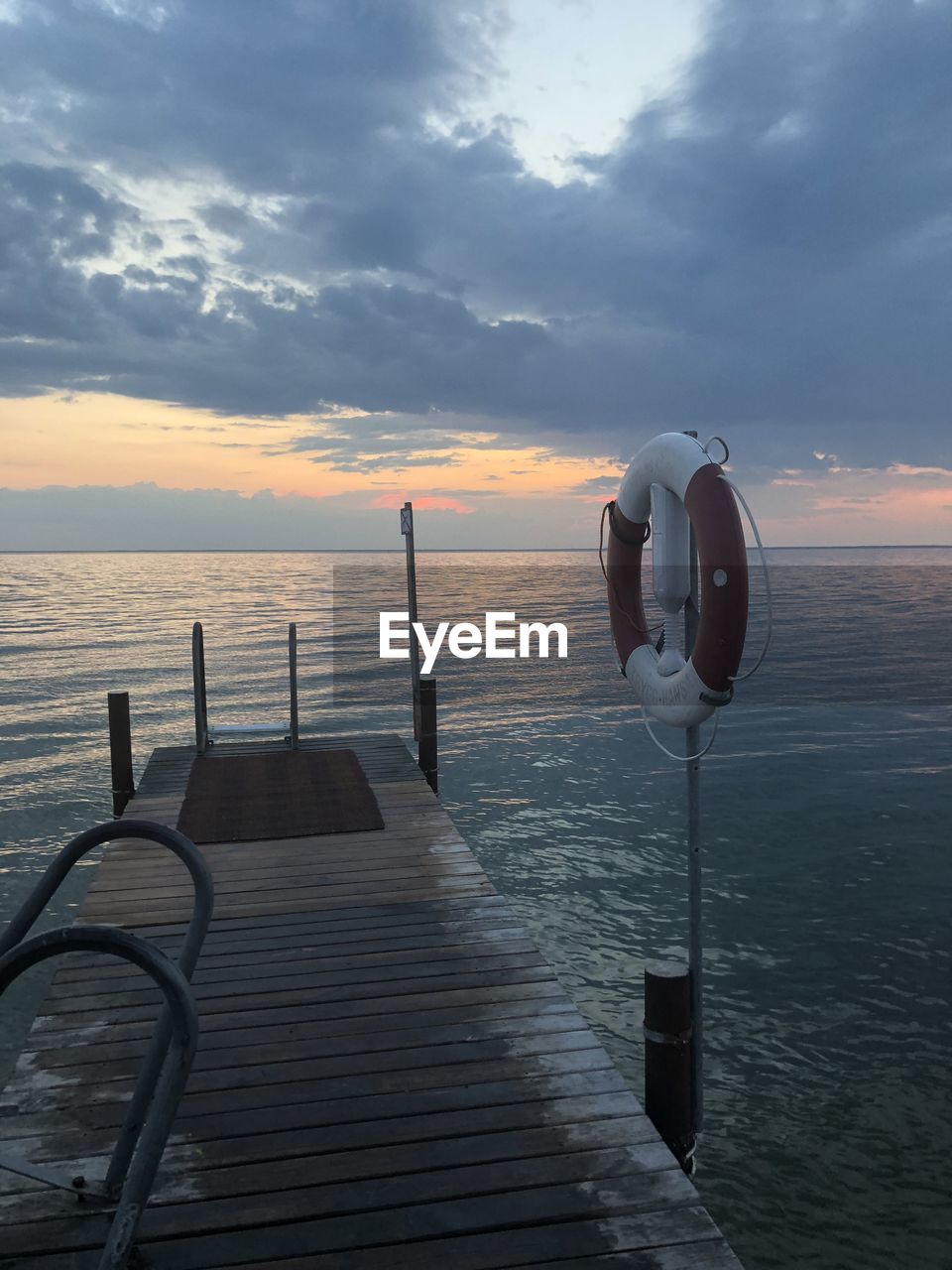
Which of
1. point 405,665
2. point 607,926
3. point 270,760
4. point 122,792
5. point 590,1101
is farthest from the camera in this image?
point 405,665

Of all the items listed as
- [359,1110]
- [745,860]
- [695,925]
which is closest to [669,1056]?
[695,925]

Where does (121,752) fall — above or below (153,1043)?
below

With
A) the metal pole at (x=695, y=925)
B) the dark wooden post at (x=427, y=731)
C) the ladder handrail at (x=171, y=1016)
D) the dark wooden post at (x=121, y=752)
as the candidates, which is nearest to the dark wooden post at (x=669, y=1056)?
the metal pole at (x=695, y=925)

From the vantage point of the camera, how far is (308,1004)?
413 cm

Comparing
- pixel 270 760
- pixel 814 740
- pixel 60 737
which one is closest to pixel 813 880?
pixel 270 760

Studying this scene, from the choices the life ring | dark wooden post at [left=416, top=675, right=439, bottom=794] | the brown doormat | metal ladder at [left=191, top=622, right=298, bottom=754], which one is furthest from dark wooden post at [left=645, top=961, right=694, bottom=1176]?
metal ladder at [left=191, top=622, right=298, bottom=754]

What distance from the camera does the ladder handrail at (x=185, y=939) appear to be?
271 centimetres

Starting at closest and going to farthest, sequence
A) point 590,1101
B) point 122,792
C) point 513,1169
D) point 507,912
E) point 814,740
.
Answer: point 513,1169 → point 590,1101 → point 507,912 → point 122,792 → point 814,740

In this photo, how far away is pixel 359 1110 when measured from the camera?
10.8 ft

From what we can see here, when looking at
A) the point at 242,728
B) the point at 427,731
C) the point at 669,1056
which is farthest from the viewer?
the point at 242,728

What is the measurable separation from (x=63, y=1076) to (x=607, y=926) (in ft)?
15.2

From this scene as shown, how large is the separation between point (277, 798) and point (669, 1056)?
4.58 metres

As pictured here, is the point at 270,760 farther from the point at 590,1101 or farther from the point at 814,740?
the point at 814,740

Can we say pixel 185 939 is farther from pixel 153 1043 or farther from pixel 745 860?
pixel 745 860
